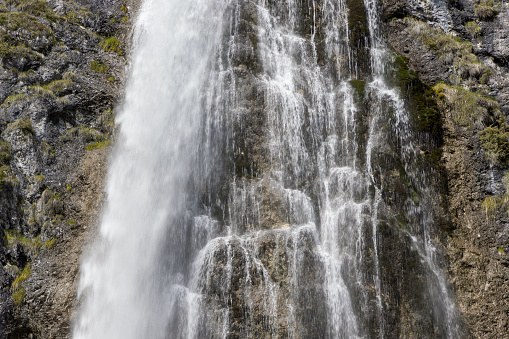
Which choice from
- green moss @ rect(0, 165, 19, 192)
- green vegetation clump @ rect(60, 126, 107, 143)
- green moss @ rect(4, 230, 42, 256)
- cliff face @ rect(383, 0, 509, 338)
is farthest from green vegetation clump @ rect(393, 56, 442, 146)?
green moss @ rect(0, 165, 19, 192)

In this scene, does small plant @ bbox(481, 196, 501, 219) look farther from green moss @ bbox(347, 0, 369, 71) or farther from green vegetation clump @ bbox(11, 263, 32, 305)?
green vegetation clump @ bbox(11, 263, 32, 305)

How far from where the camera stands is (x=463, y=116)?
11641mm

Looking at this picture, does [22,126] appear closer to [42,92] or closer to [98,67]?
[42,92]

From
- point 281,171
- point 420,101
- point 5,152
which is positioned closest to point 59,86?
point 5,152

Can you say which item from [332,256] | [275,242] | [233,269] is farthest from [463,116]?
[233,269]

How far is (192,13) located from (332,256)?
32.3ft

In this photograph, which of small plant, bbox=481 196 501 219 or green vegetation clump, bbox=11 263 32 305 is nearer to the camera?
green vegetation clump, bbox=11 263 32 305

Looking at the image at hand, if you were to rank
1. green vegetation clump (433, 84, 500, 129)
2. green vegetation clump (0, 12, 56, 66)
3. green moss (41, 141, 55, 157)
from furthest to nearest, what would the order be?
1. green vegetation clump (0, 12, 56, 66)
2. green moss (41, 141, 55, 157)
3. green vegetation clump (433, 84, 500, 129)

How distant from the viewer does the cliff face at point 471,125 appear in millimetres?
9759

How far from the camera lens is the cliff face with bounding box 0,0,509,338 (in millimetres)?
9688

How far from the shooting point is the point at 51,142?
12.0 metres

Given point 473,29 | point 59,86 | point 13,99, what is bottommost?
point 13,99

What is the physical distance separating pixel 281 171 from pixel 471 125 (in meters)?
5.65

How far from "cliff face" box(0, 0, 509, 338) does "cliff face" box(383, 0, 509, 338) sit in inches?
1.5
